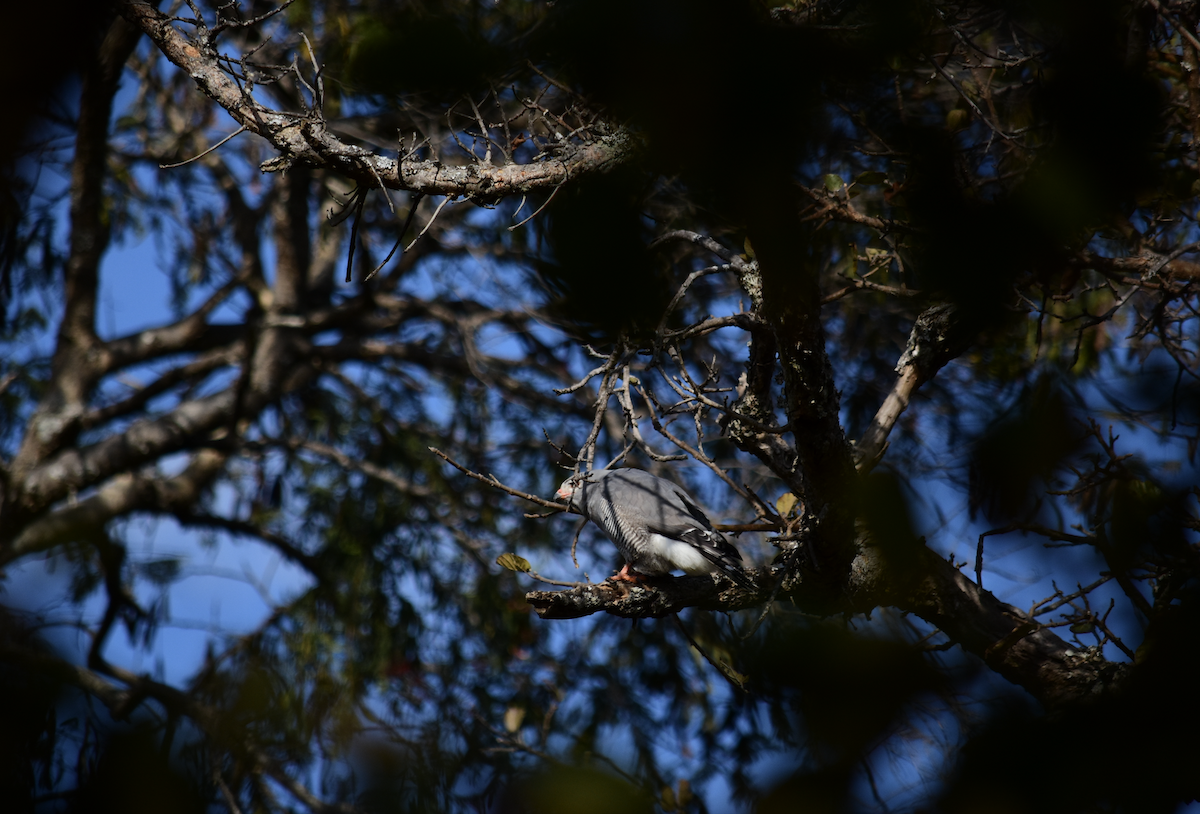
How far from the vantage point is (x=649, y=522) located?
10.3ft

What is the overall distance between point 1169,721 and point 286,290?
6.79m

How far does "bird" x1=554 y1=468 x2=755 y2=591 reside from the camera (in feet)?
9.61

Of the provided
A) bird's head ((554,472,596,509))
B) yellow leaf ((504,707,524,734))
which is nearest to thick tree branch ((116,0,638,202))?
bird's head ((554,472,596,509))

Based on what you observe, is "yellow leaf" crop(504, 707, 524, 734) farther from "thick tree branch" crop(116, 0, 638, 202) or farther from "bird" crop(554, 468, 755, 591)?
"thick tree branch" crop(116, 0, 638, 202)

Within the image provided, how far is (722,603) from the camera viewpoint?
2494mm

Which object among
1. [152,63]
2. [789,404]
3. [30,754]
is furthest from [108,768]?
[152,63]

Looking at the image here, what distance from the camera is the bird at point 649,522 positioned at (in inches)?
115

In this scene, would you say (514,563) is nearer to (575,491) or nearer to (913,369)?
(575,491)

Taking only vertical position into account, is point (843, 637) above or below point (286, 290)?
below

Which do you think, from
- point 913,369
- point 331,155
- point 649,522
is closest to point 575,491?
point 649,522

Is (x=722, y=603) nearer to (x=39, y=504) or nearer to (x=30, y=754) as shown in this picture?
(x=30, y=754)

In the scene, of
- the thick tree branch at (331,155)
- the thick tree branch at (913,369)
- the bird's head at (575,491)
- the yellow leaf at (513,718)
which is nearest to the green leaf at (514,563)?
the bird's head at (575,491)

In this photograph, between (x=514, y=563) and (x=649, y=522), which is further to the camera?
(x=649, y=522)

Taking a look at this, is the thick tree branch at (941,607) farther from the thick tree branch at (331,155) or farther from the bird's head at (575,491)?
the thick tree branch at (331,155)
